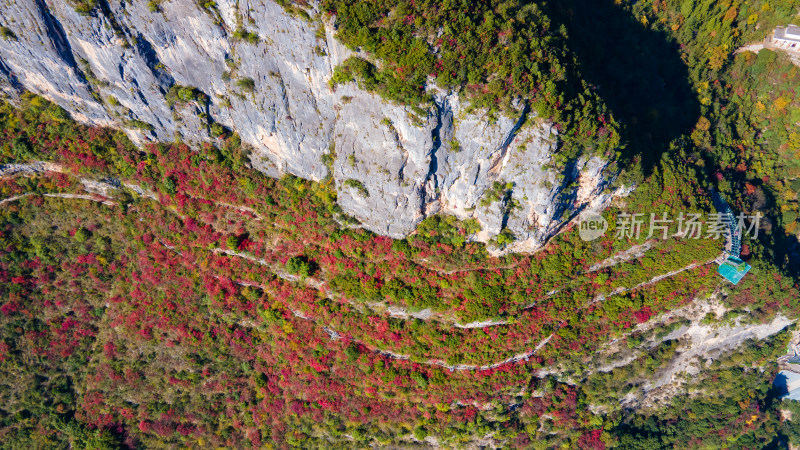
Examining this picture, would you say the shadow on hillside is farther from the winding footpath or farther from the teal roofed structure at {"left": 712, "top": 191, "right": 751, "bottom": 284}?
the winding footpath

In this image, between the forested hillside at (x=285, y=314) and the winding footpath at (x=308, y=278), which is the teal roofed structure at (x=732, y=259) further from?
the winding footpath at (x=308, y=278)

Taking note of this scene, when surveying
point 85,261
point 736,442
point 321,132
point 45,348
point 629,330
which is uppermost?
point 321,132

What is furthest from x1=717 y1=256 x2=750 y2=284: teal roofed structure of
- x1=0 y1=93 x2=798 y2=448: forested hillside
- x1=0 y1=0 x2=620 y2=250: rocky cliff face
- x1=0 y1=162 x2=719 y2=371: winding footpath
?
x1=0 y1=0 x2=620 y2=250: rocky cliff face

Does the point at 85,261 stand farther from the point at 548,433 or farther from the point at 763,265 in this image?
the point at 763,265

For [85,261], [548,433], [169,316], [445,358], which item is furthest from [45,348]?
[548,433]

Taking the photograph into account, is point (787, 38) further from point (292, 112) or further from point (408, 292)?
point (292, 112)

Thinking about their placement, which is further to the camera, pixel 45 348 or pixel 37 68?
pixel 45 348

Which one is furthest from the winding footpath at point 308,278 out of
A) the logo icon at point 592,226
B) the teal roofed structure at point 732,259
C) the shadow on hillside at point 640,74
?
the shadow on hillside at point 640,74
